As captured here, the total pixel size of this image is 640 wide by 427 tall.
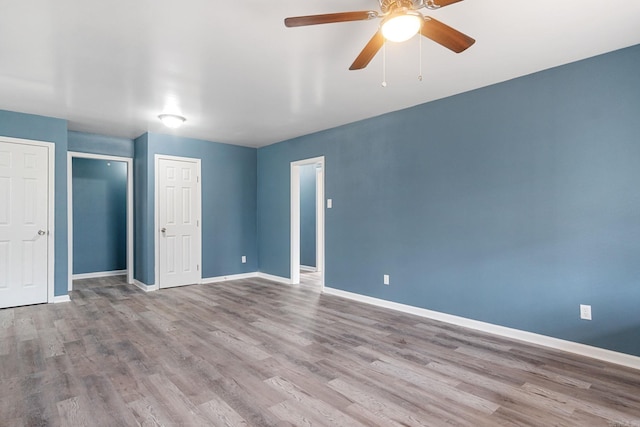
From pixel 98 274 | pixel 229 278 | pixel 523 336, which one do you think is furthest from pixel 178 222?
pixel 523 336

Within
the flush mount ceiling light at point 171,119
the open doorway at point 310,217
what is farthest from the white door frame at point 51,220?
the open doorway at point 310,217

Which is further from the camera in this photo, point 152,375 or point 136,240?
point 136,240

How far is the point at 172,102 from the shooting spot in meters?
3.90

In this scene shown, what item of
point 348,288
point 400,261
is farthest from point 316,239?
point 400,261

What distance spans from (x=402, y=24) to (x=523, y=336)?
294 centimetres

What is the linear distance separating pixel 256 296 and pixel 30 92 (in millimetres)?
3526

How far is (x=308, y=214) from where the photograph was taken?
24.4 feet

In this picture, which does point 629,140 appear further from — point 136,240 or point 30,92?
point 136,240

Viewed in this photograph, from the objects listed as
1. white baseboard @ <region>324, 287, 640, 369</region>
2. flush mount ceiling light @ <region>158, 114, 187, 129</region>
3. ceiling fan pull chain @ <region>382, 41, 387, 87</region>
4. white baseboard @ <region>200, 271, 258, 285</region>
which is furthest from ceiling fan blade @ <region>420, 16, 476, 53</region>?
white baseboard @ <region>200, 271, 258, 285</region>

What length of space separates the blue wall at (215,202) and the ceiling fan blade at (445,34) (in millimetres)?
4660

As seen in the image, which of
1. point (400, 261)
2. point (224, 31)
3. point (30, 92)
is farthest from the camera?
point (400, 261)

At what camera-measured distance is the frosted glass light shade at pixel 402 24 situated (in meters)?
1.77

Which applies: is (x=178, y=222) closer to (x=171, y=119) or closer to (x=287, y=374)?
(x=171, y=119)

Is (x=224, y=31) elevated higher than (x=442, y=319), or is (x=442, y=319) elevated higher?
(x=224, y=31)
